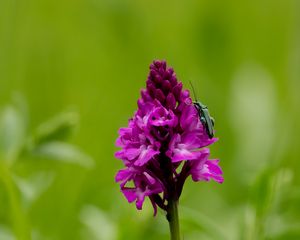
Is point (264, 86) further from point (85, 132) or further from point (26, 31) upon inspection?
point (26, 31)

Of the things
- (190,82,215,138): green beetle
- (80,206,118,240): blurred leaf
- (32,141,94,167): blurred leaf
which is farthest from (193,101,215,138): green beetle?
(80,206,118,240): blurred leaf

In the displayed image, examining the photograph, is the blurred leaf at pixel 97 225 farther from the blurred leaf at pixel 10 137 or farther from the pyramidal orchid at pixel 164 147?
the pyramidal orchid at pixel 164 147

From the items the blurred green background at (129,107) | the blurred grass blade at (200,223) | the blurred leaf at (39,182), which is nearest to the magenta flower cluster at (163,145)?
the blurred green background at (129,107)

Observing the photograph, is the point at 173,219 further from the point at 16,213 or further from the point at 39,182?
the point at 39,182

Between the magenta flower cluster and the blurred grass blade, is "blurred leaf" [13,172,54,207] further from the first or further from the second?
the magenta flower cluster

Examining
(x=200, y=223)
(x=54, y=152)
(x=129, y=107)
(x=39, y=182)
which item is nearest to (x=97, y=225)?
(x=39, y=182)

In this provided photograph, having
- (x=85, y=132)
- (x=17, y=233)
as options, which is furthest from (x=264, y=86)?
(x=17, y=233)
